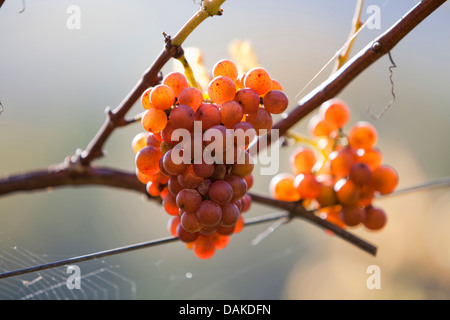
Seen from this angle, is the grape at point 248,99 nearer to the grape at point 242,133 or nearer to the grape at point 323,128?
the grape at point 242,133

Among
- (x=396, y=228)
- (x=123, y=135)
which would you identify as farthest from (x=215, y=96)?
(x=123, y=135)

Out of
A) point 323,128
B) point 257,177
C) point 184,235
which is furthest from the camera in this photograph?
point 257,177

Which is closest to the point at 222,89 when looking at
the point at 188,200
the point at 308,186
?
the point at 188,200

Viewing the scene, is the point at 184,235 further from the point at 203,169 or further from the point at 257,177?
the point at 257,177

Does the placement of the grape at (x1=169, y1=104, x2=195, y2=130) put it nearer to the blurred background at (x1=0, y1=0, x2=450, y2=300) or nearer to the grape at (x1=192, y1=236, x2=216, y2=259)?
the grape at (x1=192, y1=236, x2=216, y2=259)

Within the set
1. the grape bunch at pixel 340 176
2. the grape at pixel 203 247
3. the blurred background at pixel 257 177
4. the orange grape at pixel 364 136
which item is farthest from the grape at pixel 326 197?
the blurred background at pixel 257 177

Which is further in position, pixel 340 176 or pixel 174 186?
pixel 340 176
